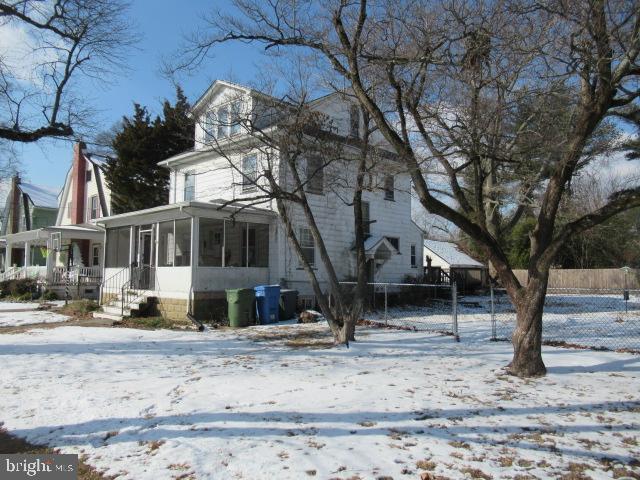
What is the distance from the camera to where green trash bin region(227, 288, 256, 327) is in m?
15.0

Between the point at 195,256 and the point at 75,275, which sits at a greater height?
the point at 195,256

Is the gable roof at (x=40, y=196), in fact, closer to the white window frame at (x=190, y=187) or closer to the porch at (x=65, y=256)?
the porch at (x=65, y=256)

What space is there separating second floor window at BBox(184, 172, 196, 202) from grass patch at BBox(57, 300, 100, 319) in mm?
5759

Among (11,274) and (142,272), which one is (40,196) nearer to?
(11,274)

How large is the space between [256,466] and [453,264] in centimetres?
2915

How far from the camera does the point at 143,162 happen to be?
28.1 m

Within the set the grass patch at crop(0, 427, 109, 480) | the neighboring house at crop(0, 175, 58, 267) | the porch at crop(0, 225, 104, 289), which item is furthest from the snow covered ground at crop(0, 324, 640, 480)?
Result: the neighboring house at crop(0, 175, 58, 267)

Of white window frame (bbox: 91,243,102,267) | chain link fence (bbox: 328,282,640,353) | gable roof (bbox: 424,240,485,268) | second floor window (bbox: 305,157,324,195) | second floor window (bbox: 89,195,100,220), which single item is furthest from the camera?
gable roof (bbox: 424,240,485,268)

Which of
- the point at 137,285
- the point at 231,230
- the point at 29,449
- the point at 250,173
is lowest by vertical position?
the point at 29,449

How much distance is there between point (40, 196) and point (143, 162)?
21548mm

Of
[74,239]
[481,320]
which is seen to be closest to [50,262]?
[74,239]

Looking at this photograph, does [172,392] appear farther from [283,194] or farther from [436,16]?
[436,16]

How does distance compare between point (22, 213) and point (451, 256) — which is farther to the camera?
point (22, 213)

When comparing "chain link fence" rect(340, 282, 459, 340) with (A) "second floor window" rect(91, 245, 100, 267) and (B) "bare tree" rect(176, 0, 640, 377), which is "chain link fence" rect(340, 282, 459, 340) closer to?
(B) "bare tree" rect(176, 0, 640, 377)
